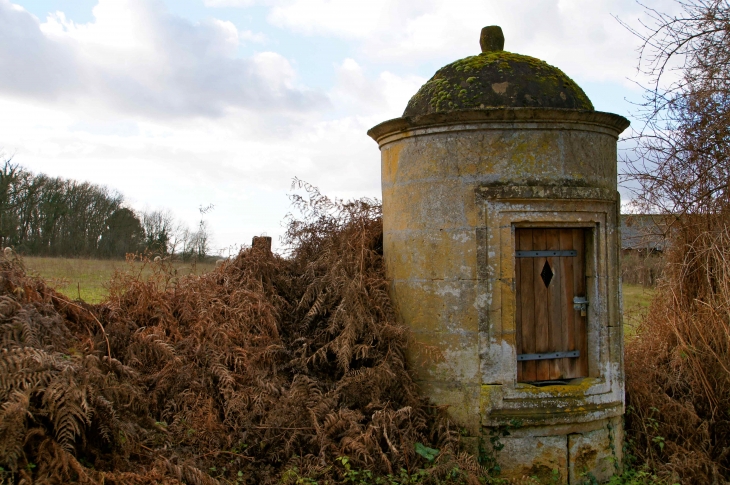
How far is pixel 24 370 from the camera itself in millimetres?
4035

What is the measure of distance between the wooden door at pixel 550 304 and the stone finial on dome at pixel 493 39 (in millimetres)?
2202

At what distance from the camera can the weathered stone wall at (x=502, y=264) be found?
18.4ft

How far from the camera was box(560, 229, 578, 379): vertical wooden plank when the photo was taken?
597cm

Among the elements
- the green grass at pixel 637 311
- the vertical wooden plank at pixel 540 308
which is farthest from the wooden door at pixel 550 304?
the green grass at pixel 637 311

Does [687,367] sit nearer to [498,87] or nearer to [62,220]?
[498,87]

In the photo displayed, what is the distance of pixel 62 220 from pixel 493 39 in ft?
67.1

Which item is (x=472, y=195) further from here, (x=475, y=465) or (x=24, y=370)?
(x=24, y=370)

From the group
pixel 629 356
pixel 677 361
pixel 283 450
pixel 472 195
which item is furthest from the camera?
pixel 629 356

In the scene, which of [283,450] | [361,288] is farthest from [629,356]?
[283,450]

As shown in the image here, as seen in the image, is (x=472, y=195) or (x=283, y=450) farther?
(x=472, y=195)

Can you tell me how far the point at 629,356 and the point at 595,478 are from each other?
8.15 feet

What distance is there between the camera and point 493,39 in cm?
661

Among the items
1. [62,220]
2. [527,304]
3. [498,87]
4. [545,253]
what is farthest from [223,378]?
[62,220]

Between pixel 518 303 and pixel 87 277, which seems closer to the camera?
pixel 518 303
